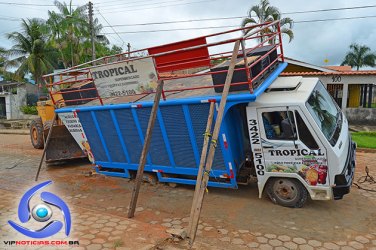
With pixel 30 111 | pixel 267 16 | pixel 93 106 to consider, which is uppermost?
pixel 267 16

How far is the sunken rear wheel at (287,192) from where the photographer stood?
4879 mm

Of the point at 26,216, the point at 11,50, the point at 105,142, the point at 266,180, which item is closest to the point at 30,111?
the point at 11,50

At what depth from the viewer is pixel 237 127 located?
17.9 ft

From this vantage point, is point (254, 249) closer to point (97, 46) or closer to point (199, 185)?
point (199, 185)

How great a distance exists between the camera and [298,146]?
15.3ft

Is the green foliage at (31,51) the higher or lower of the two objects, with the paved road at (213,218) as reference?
higher

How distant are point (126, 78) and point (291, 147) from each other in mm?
3153

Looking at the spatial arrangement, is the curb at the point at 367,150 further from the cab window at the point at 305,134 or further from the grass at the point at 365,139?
the cab window at the point at 305,134

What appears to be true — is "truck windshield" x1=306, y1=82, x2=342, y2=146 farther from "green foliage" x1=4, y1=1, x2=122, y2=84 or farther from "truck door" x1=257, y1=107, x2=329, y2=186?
"green foliage" x1=4, y1=1, x2=122, y2=84

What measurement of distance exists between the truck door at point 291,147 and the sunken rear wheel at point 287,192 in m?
0.18

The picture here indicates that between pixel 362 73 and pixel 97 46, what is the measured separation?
2026cm

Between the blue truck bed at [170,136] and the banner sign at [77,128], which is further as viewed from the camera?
the banner sign at [77,128]

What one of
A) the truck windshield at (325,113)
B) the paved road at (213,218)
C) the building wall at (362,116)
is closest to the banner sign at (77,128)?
the paved road at (213,218)

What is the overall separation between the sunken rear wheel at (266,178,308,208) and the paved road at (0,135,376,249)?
13 centimetres
